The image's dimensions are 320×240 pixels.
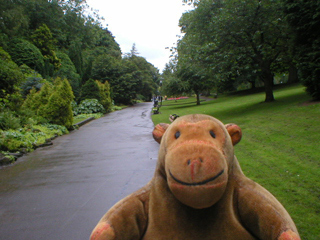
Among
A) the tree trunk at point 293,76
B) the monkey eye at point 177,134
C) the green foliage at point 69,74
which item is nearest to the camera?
the monkey eye at point 177,134

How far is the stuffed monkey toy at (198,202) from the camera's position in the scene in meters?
1.61

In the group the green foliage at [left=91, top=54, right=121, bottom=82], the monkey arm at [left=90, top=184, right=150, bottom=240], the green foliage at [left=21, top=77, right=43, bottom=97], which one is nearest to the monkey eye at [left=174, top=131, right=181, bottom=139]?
the monkey arm at [left=90, top=184, right=150, bottom=240]

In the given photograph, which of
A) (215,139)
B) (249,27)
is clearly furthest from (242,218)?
(249,27)

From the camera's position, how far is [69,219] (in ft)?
13.6

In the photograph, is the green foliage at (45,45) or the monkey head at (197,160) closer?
the monkey head at (197,160)

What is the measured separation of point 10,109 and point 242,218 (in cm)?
1355

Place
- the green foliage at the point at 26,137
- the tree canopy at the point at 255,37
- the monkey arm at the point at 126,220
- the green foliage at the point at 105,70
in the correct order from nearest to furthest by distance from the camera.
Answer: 1. the monkey arm at the point at 126,220
2. the green foliage at the point at 26,137
3. the tree canopy at the point at 255,37
4. the green foliage at the point at 105,70

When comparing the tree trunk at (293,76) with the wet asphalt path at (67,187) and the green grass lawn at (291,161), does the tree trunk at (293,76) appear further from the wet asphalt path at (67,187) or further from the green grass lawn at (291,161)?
the wet asphalt path at (67,187)

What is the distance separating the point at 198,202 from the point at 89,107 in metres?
27.4

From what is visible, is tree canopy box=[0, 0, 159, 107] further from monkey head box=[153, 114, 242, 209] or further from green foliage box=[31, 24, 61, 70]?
monkey head box=[153, 114, 242, 209]

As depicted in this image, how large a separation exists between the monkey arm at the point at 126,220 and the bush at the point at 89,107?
83.8 ft

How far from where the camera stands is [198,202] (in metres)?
1.60

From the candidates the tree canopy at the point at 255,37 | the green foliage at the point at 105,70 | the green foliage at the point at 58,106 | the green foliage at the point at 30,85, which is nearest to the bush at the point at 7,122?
the green foliage at the point at 58,106

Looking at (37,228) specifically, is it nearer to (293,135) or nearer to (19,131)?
(293,135)
